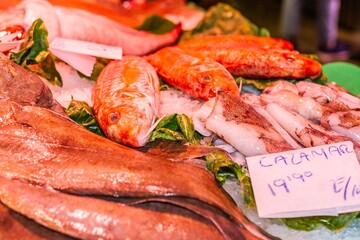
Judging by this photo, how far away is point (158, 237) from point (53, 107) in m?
0.92

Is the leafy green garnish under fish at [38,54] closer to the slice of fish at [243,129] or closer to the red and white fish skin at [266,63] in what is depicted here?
the red and white fish skin at [266,63]

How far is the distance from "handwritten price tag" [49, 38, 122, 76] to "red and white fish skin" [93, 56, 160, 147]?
0.46 feet

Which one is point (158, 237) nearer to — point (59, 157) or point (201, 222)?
point (201, 222)

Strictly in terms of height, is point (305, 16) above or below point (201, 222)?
below

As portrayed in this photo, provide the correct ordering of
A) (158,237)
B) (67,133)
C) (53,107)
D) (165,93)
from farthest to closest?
(165,93) < (53,107) < (67,133) < (158,237)

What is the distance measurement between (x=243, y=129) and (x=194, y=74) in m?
0.58

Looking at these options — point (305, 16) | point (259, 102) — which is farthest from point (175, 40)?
point (305, 16)

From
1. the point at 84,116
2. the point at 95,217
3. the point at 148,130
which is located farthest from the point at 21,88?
the point at 95,217

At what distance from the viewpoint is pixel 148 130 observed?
2.00 meters

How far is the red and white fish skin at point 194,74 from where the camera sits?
92.1 inches

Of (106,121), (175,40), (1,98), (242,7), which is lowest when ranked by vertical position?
(242,7)

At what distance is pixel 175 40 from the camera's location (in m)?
3.42

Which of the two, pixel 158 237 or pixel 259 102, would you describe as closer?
pixel 158 237

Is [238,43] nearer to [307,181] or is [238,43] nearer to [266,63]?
[266,63]
